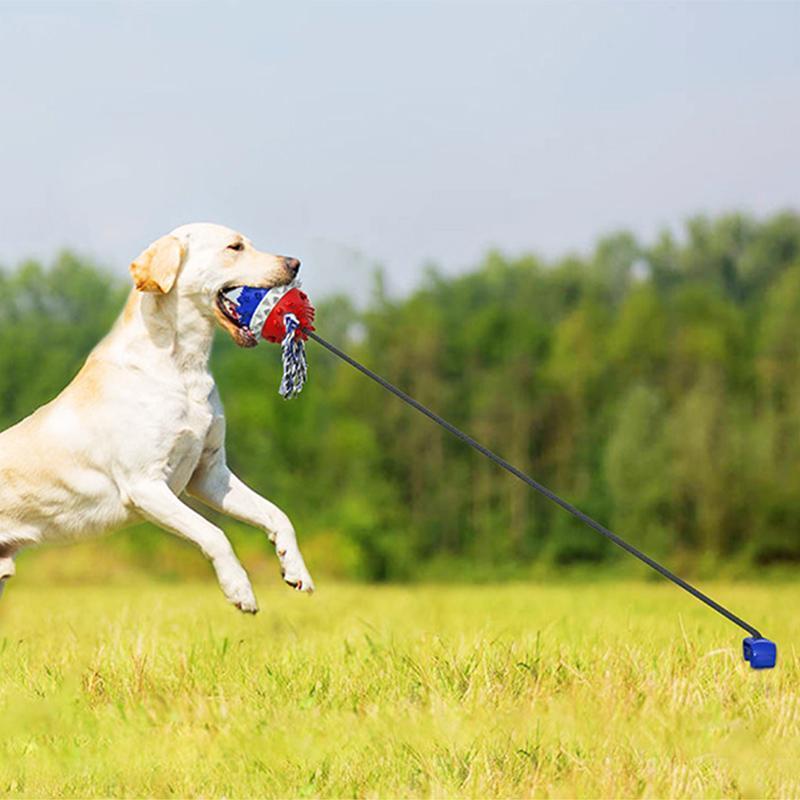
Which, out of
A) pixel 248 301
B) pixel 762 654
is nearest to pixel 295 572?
pixel 248 301

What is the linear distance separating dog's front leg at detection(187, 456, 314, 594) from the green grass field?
591 millimetres

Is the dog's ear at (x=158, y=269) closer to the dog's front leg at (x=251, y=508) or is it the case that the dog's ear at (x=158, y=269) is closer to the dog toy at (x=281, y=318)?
the dog toy at (x=281, y=318)

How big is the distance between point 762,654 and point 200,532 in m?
2.70

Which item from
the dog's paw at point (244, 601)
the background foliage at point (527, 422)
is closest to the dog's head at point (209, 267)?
the dog's paw at point (244, 601)

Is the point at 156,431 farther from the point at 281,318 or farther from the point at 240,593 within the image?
the point at 240,593

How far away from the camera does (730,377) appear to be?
2097 cm

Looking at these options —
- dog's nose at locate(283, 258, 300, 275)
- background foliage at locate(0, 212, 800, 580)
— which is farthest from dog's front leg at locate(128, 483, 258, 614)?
background foliage at locate(0, 212, 800, 580)

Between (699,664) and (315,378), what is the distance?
1585 centimetres

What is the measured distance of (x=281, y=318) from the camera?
5.84 metres

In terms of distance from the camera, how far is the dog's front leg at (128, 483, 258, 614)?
5.61 meters

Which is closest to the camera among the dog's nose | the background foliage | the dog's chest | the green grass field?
the green grass field

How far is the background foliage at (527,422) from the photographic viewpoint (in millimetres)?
19281

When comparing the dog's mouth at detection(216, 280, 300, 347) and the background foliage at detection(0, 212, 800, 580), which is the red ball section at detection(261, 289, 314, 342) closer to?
the dog's mouth at detection(216, 280, 300, 347)

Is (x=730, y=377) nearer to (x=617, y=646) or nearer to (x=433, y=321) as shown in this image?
(x=433, y=321)
